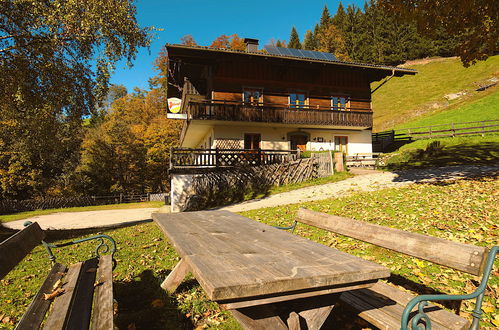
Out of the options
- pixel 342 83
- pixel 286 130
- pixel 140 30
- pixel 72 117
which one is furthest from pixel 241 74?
pixel 72 117

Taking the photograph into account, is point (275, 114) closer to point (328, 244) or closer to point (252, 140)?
point (252, 140)

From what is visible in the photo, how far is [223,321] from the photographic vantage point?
3273mm

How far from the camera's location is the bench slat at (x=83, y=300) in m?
2.21

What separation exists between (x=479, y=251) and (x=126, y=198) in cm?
3616

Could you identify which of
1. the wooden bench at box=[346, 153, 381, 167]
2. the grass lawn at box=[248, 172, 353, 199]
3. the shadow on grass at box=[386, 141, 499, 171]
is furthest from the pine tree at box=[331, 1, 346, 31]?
the grass lawn at box=[248, 172, 353, 199]

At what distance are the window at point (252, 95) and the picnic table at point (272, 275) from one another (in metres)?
19.4

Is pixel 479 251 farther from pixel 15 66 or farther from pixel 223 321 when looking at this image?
pixel 15 66

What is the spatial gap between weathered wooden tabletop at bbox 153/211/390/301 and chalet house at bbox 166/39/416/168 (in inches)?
678

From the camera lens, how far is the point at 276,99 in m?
22.2

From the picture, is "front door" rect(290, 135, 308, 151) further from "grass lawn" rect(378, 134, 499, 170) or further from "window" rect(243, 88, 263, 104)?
"grass lawn" rect(378, 134, 499, 170)

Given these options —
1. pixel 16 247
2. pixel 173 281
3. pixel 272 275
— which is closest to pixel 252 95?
pixel 173 281

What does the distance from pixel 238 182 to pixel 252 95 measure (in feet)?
29.1

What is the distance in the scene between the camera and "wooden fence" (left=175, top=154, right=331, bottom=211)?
1455cm

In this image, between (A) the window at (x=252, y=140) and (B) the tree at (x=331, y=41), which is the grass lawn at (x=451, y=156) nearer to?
(A) the window at (x=252, y=140)
